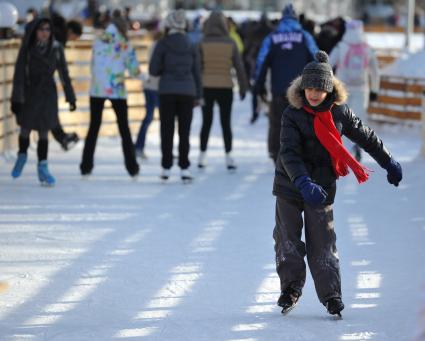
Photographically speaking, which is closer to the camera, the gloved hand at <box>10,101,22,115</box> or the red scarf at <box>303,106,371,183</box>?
the red scarf at <box>303,106,371,183</box>

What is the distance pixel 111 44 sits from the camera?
11039 millimetres

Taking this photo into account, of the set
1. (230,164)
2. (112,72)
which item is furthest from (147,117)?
(112,72)

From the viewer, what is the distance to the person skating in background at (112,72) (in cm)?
1093

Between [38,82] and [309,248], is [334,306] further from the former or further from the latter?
[38,82]

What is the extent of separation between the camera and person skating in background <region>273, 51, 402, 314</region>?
5887 millimetres

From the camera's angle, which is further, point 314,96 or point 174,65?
point 174,65

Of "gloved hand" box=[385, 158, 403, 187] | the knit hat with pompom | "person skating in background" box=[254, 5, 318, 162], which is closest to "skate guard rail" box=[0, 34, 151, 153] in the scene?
the knit hat with pompom

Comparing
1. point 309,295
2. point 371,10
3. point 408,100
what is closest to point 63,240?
point 309,295

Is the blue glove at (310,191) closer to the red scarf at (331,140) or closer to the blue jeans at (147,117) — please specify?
the red scarf at (331,140)

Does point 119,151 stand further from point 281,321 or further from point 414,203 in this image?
point 281,321

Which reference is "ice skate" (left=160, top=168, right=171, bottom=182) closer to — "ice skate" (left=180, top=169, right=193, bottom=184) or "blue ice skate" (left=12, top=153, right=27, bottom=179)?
"ice skate" (left=180, top=169, right=193, bottom=184)

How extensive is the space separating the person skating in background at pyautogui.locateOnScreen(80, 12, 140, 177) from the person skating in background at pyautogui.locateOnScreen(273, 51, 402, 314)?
504cm

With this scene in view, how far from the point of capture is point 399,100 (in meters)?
17.3

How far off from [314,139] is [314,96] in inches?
8.4
